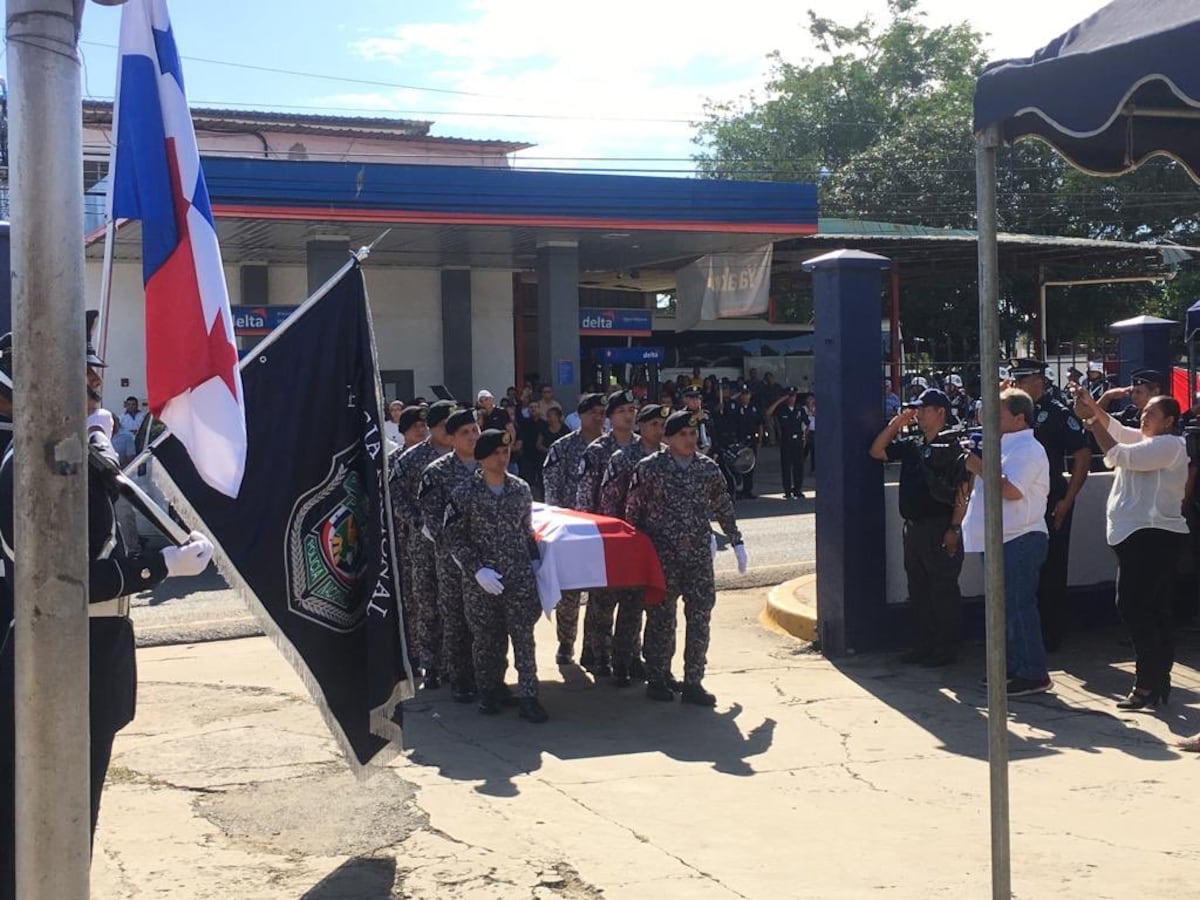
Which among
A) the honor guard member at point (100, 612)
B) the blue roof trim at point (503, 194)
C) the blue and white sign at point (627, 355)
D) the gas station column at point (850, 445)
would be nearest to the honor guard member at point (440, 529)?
the gas station column at point (850, 445)

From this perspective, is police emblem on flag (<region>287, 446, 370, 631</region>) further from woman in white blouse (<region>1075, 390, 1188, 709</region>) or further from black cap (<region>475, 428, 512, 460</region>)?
woman in white blouse (<region>1075, 390, 1188, 709</region>)

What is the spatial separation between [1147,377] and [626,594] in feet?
17.0

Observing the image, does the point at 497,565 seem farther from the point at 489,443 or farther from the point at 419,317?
the point at 419,317

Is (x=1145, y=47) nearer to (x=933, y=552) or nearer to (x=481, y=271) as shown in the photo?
(x=933, y=552)

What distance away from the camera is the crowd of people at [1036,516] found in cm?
775

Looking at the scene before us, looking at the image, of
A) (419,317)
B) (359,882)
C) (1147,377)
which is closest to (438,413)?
(359,882)

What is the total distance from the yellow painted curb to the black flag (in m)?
4.50

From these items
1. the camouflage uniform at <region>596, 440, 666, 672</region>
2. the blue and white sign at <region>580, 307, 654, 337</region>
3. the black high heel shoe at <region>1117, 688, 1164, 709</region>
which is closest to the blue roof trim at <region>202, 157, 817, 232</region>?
the blue and white sign at <region>580, 307, 654, 337</region>

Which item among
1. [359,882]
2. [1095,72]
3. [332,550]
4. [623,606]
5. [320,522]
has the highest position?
[1095,72]

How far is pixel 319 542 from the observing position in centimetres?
598

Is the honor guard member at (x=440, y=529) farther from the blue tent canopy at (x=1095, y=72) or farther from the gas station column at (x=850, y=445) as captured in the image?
the blue tent canopy at (x=1095, y=72)

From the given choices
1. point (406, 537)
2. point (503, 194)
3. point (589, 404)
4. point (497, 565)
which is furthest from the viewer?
point (503, 194)

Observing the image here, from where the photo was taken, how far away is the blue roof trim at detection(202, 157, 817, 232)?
21391 mm

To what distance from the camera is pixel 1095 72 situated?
15.0 feet
